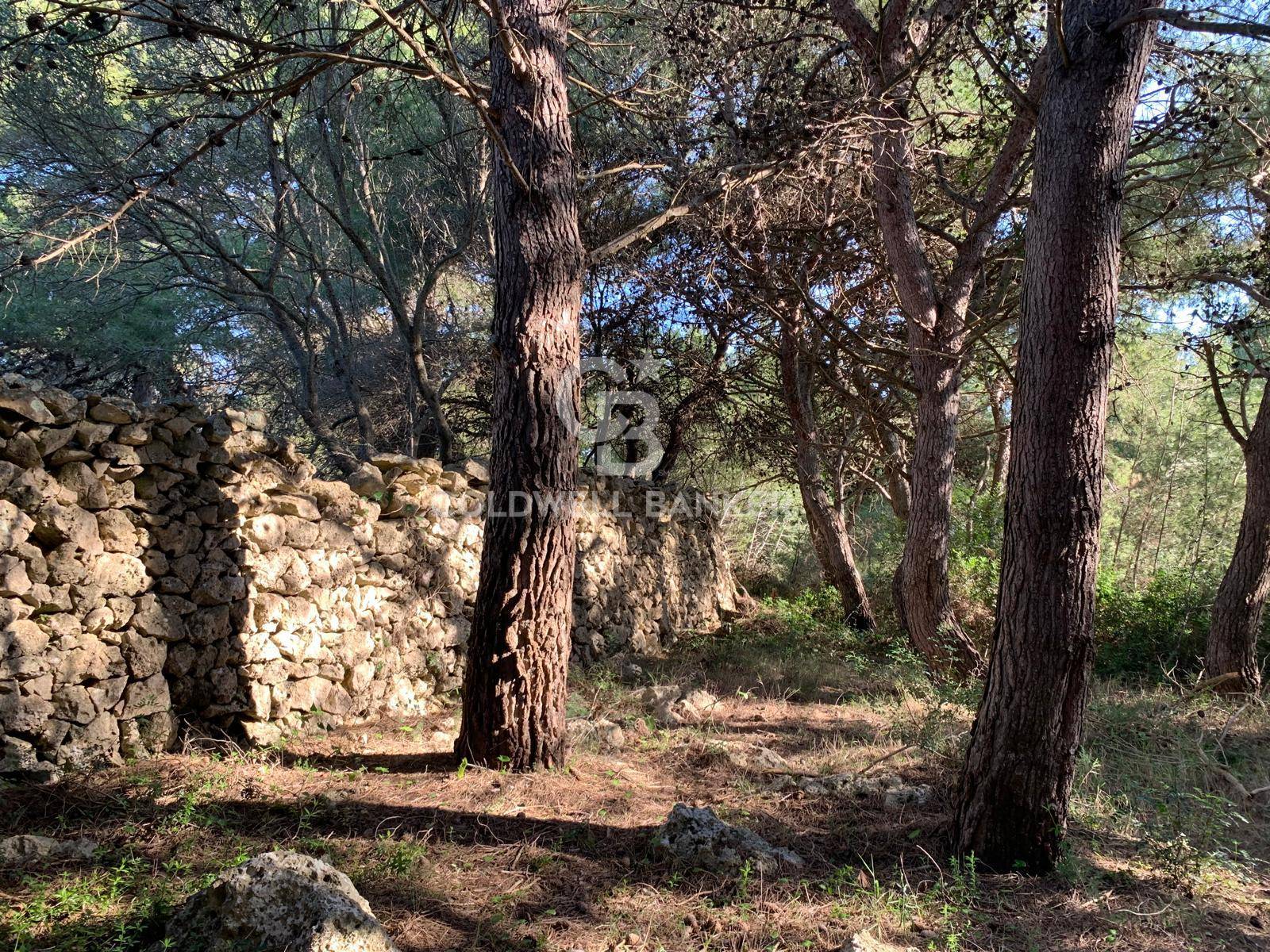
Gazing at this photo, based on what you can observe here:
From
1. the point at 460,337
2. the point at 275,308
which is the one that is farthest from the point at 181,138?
the point at 460,337

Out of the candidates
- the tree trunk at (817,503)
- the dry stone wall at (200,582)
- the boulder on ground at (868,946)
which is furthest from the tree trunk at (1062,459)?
the tree trunk at (817,503)

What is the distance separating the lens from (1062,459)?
315 centimetres

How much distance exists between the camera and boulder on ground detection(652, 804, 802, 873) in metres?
3.23

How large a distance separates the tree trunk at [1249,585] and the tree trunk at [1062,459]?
16.7 ft

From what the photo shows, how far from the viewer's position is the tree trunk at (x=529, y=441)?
421 cm

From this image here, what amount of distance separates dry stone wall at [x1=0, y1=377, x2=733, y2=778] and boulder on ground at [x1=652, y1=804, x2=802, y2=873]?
2.66 metres

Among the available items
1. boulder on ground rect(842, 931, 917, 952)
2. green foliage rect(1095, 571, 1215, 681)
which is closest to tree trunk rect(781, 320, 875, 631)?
green foliage rect(1095, 571, 1215, 681)

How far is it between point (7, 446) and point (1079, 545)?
505 centimetres

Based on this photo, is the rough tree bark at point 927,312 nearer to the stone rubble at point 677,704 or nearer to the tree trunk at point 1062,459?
the stone rubble at point 677,704

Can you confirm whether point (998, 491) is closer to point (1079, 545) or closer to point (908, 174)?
point (908, 174)

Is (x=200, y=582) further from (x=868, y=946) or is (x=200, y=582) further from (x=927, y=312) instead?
(x=927, y=312)

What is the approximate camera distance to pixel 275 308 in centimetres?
874

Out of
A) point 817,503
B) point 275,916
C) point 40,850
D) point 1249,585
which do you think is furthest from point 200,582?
point 1249,585

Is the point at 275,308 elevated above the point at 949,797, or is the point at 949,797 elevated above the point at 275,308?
the point at 275,308
